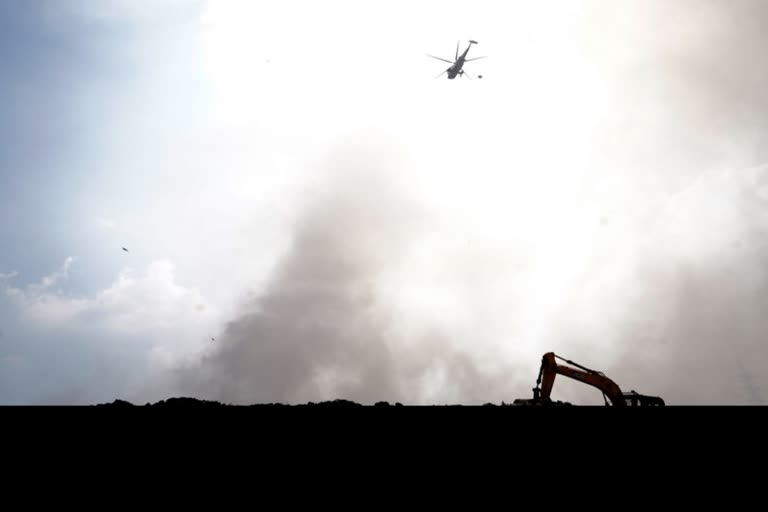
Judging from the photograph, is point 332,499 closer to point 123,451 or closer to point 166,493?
point 166,493

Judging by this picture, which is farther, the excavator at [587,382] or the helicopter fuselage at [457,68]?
the helicopter fuselage at [457,68]

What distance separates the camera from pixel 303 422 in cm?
852

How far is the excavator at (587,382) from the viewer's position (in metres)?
21.4

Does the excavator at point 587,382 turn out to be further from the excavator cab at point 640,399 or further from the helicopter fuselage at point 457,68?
the helicopter fuselage at point 457,68

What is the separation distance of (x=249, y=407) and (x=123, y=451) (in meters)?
2.17

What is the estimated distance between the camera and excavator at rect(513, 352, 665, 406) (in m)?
21.4

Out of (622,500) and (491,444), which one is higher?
(491,444)

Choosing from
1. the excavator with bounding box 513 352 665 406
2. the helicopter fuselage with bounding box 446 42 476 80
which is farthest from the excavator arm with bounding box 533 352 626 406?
the helicopter fuselage with bounding box 446 42 476 80

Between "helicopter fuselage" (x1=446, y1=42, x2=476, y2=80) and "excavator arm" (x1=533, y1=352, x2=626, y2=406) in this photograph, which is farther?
"helicopter fuselage" (x1=446, y1=42, x2=476, y2=80)

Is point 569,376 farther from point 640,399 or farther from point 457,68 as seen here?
point 457,68

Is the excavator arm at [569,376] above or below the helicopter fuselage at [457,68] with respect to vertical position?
below

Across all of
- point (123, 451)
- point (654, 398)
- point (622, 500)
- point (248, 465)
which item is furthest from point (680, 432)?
point (654, 398)

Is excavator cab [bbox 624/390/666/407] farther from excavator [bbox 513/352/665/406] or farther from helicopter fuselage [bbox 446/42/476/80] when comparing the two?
helicopter fuselage [bbox 446/42/476/80]

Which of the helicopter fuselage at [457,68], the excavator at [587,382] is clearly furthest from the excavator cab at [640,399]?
the helicopter fuselage at [457,68]
